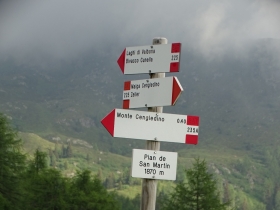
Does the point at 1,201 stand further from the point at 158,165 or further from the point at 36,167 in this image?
the point at 158,165

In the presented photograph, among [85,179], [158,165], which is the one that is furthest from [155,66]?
[85,179]

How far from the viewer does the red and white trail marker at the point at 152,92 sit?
924 centimetres

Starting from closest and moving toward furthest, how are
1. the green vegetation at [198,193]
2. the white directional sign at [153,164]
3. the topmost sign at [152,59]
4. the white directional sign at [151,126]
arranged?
the white directional sign at [153,164]
the white directional sign at [151,126]
the topmost sign at [152,59]
the green vegetation at [198,193]

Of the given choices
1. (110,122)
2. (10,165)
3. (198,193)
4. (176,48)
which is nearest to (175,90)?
(176,48)

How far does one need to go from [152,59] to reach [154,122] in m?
1.06

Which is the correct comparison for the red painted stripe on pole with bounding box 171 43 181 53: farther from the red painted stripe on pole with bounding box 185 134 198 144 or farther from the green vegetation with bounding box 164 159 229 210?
the green vegetation with bounding box 164 159 229 210

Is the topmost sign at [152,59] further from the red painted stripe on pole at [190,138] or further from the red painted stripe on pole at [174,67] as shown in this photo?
the red painted stripe on pole at [190,138]

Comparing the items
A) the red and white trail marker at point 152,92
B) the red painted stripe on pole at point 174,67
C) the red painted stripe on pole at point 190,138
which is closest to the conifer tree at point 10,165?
the red and white trail marker at point 152,92

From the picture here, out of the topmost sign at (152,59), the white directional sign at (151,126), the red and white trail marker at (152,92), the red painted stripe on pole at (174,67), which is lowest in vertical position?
the white directional sign at (151,126)

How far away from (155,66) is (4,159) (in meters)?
37.0

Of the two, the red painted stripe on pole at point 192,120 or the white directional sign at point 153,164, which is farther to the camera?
the red painted stripe on pole at point 192,120

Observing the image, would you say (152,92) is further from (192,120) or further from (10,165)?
(10,165)

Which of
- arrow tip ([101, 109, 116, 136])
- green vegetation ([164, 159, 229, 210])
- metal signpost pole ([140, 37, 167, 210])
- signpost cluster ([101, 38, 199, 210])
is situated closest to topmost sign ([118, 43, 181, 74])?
signpost cluster ([101, 38, 199, 210])

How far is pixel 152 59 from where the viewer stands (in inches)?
380
